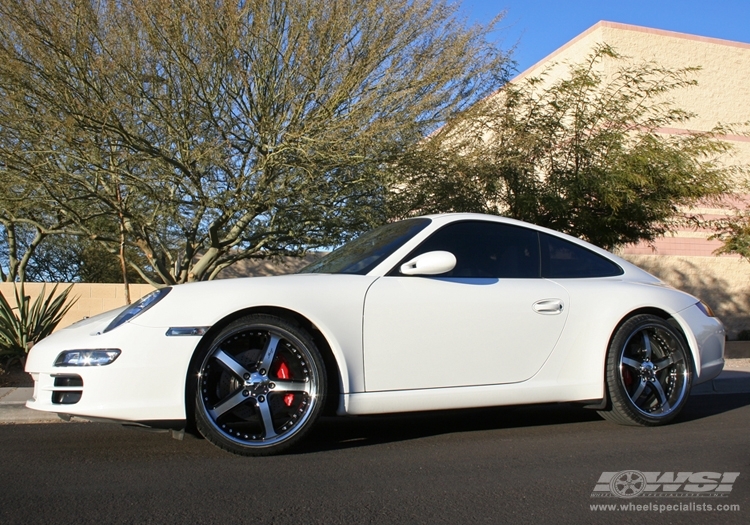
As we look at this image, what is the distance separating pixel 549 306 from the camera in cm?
488

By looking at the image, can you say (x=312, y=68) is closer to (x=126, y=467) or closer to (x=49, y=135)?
(x=49, y=135)

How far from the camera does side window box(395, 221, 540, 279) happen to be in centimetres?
489

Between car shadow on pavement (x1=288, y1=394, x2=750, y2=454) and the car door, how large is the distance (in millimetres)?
349

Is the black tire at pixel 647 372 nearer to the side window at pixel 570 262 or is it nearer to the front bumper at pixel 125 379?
the side window at pixel 570 262

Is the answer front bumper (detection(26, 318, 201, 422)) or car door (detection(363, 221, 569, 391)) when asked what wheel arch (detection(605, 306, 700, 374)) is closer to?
car door (detection(363, 221, 569, 391))

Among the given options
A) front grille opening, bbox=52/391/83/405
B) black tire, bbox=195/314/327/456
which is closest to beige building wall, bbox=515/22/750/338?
black tire, bbox=195/314/327/456

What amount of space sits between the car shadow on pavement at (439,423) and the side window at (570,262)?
3.04 feet

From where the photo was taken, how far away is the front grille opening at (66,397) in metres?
3.92

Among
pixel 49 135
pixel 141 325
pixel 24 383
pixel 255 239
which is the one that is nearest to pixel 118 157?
pixel 49 135

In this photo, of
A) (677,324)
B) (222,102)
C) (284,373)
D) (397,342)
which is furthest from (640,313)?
(222,102)

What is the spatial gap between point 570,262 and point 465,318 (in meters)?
1.16

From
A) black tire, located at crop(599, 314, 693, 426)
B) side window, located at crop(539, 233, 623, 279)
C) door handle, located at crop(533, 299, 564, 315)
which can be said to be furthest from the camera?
side window, located at crop(539, 233, 623, 279)

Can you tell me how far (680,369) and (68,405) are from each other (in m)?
3.96

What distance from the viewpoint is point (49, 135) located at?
8875 millimetres
